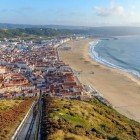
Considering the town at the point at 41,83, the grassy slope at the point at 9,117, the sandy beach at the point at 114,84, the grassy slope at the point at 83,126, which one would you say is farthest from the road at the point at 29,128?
the town at the point at 41,83

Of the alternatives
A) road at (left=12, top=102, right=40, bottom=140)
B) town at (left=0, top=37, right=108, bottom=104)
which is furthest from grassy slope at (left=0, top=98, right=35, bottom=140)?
town at (left=0, top=37, right=108, bottom=104)

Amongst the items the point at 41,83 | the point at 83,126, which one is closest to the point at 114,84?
the point at 41,83

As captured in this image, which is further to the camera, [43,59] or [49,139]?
[43,59]

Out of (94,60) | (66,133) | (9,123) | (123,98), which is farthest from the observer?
(94,60)

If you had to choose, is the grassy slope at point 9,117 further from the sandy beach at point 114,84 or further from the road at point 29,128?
the sandy beach at point 114,84

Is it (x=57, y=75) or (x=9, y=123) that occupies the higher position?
(x=9, y=123)

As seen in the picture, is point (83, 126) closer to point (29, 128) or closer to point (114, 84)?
point (29, 128)

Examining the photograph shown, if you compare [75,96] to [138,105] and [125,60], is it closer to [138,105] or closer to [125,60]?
[138,105]

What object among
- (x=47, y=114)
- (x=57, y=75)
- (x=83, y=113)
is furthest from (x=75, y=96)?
(x=47, y=114)
